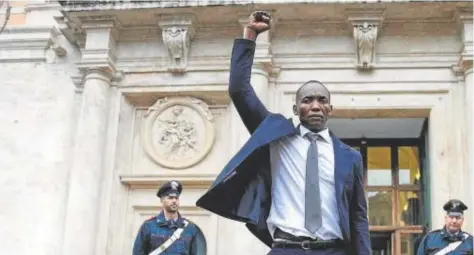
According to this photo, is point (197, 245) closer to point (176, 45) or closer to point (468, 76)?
point (176, 45)

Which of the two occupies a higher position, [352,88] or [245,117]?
[352,88]

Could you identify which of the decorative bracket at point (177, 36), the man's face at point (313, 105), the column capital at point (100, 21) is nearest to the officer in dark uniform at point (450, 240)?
the decorative bracket at point (177, 36)

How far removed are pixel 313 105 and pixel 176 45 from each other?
719 cm

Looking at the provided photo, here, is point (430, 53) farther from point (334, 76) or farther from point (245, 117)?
point (245, 117)

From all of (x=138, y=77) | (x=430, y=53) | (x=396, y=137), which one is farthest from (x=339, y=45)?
(x=138, y=77)

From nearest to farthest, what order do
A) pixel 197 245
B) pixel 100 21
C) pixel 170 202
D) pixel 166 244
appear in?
1. pixel 166 244
2. pixel 170 202
3. pixel 197 245
4. pixel 100 21

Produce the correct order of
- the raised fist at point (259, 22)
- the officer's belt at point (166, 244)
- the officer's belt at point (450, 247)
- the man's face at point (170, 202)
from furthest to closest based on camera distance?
the officer's belt at point (450, 247), the man's face at point (170, 202), the officer's belt at point (166, 244), the raised fist at point (259, 22)

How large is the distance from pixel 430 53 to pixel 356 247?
7.43 metres

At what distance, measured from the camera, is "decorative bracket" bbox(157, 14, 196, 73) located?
10.4m

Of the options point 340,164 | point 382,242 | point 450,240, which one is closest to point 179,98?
point 382,242

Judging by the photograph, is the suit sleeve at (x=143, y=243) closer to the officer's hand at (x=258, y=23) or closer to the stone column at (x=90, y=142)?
the stone column at (x=90, y=142)

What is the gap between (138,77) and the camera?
423 inches

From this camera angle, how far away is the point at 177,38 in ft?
34.2

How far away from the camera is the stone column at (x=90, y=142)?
984 centimetres
